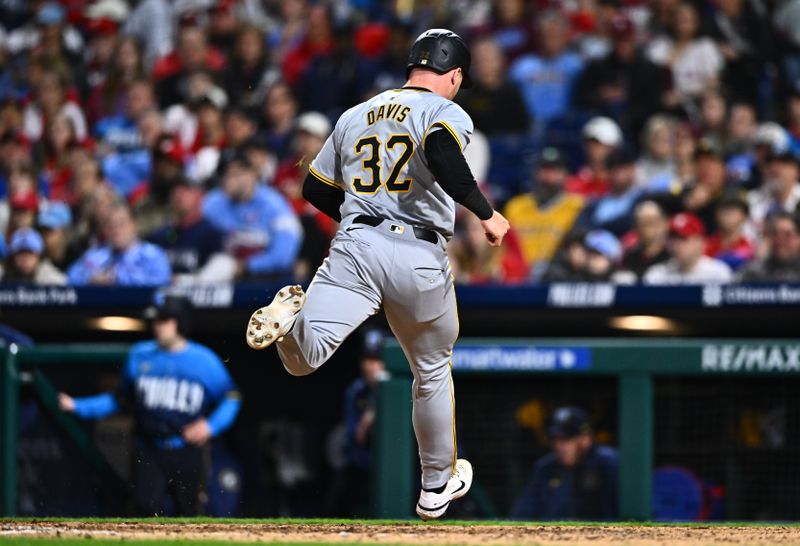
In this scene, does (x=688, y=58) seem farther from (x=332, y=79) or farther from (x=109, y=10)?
(x=109, y=10)

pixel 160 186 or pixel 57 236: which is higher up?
pixel 160 186

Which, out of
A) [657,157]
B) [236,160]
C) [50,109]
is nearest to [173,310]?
[236,160]

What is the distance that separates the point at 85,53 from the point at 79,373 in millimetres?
5059

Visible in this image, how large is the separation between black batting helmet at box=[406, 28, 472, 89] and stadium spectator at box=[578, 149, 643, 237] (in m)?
4.30

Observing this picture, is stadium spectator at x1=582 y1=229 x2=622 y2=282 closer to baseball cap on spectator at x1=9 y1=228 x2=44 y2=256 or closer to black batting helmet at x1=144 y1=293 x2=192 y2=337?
black batting helmet at x1=144 y1=293 x2=192 y2=337

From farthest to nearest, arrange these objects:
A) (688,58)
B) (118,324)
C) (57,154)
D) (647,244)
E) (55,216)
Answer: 1. (57,154)
2. (55,216)
3. (688,58)
4. (118,324)
5. (647,244)

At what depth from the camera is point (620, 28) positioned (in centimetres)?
1030

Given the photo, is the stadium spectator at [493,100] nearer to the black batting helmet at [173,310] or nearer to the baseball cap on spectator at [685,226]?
the baseball cap on spectator at [685,226]

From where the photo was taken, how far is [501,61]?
33.4 ft

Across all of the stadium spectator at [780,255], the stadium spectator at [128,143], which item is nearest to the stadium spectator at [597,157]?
the stadium spectator at [780,255]

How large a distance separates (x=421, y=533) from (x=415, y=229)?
1040mm

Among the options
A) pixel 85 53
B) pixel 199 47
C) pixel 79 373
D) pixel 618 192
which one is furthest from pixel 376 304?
pixel 85 53

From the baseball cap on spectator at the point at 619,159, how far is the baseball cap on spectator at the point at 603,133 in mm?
69

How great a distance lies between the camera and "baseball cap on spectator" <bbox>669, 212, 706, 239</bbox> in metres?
8.16
